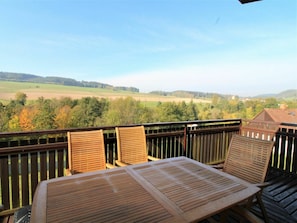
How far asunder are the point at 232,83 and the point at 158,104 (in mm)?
6640

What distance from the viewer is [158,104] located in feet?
36.1

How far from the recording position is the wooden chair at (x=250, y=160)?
6.61 ft

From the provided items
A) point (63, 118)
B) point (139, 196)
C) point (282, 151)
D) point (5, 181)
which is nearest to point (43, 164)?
point (5, 181)

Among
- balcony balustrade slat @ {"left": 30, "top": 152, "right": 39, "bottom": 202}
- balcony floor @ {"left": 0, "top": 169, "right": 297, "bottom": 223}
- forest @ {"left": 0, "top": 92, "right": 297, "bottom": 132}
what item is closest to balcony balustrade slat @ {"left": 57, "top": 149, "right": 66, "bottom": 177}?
balcony balustrade slat @ {"left": 30, "top": 152, "right": 39, "bottom": 202}

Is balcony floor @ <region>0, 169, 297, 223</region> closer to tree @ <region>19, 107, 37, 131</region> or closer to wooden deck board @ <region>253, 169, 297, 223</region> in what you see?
wooden deck board @ <region>253, 169, 297, 223</region>

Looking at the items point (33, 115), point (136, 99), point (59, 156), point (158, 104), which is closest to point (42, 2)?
point (33, 115)

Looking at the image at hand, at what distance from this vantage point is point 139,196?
1.35 metres

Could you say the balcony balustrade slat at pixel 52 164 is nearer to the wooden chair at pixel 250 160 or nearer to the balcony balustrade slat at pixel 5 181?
the balcony balustrade slat at pixel 5 181

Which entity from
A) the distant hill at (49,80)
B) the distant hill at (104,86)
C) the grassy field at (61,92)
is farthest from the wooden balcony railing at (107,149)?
the distant hill at (49,80)

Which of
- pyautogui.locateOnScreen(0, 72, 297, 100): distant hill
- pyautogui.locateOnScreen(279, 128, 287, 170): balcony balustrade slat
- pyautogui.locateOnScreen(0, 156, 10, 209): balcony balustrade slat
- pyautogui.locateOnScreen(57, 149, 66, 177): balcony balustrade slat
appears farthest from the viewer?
pyautogui.locateOnScreen(0, 72, 297, 100): distant hill

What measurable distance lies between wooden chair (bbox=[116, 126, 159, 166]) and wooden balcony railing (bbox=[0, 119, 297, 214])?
262mm

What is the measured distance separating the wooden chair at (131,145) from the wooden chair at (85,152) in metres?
0.29

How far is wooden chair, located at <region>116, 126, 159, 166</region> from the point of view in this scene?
2788 mm

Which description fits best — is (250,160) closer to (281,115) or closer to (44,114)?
(281,115)
